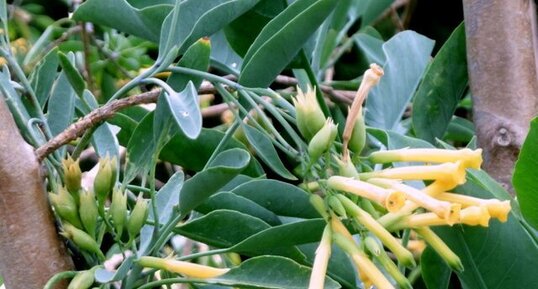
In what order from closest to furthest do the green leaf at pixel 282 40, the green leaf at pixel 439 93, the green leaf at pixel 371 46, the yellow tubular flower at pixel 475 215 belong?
the yellow tubular flower at pixel 475 215 < the green leaf at pixel 282 40 < the green leaf at pixel 439 93 < the green leaf at pixel 371 46

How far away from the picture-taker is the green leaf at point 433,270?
681mm

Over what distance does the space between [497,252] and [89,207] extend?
291 mm

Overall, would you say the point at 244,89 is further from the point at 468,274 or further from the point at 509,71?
the point at 509,71

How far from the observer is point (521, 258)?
2.12 feet

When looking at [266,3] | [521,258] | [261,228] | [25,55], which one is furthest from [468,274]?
[25,55]

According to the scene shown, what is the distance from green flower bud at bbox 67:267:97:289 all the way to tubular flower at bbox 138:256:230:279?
0.03m

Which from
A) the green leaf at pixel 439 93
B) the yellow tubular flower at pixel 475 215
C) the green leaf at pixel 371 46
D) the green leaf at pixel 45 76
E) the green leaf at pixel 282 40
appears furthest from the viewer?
the green leaf at pixel 371 46

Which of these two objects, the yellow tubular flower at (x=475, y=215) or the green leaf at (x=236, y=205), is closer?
the yellow tubular flower at (x=475, y=215)

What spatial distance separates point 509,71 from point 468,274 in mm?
289

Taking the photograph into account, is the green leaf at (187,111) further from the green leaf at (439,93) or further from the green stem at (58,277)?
the green leaf at (439,93)

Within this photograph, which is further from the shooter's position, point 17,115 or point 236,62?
point 236,62

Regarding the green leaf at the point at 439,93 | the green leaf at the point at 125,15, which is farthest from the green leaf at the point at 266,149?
the green leaf at the point at 439,93

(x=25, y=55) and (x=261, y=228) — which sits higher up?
(x=261, y=228)

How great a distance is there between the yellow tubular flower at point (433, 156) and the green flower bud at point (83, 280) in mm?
208
